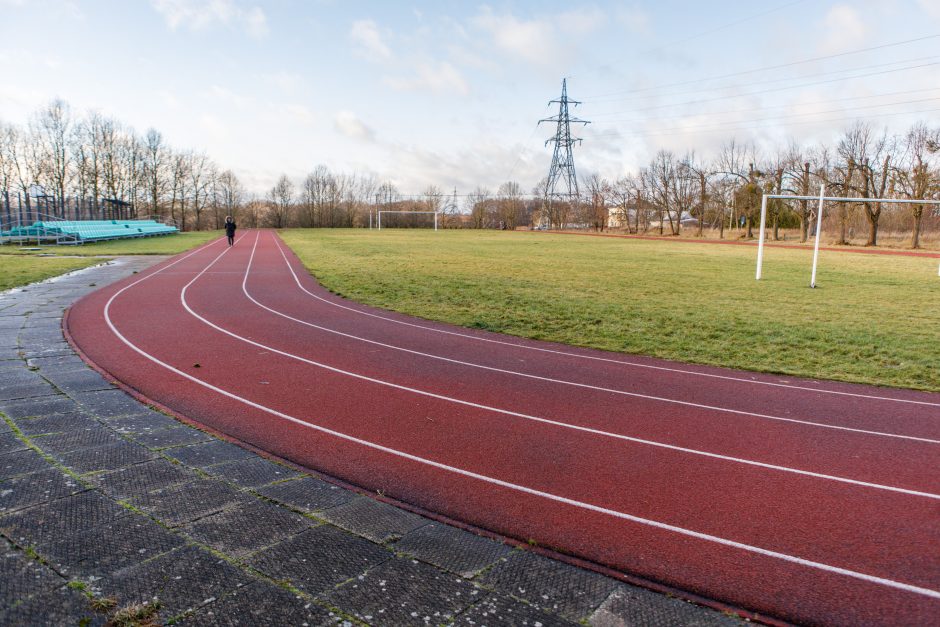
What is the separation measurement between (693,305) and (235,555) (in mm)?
14155

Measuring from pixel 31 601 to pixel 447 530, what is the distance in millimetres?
2518

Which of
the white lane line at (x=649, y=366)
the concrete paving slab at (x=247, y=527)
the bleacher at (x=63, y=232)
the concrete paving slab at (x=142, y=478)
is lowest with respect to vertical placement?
the concrete paving slab at (x=247, y=527)

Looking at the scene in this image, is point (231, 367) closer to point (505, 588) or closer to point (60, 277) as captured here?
point (505, 588)

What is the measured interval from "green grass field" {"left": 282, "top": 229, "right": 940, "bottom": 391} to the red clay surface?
4.09 ft

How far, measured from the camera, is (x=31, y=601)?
3.26 meters

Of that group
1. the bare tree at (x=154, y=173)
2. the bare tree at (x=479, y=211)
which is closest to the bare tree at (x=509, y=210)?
the bare tree at (x=479, y=211)

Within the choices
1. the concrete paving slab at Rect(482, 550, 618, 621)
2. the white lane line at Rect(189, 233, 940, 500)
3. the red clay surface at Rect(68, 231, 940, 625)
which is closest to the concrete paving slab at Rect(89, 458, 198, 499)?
the red clay surface at Rect(68, 231, 940, 625)

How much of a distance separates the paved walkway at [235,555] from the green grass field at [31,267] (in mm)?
14944

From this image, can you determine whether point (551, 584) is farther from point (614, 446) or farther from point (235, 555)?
point (614, 446)

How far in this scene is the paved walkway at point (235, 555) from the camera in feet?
10.9

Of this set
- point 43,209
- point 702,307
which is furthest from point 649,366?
point 43,209

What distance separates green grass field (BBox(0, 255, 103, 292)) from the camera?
59.8ft

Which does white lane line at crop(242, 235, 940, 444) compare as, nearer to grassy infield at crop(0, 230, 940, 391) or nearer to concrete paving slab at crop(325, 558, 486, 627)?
grassy infield at crop(0, 230, 940, 391)

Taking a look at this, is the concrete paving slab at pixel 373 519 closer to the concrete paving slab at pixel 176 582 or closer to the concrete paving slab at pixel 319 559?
the concrete paving slab at pixel 319 559
